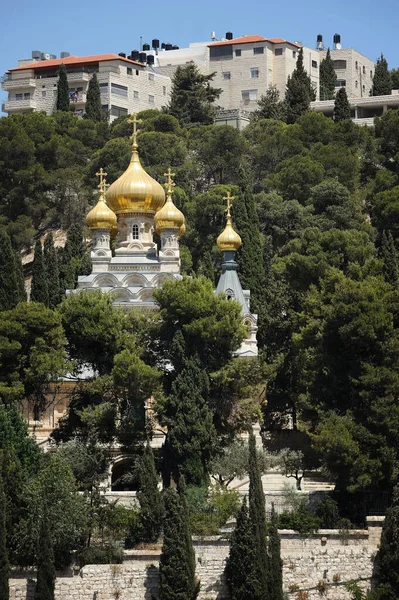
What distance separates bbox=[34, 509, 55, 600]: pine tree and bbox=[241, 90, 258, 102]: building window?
64.9 meters

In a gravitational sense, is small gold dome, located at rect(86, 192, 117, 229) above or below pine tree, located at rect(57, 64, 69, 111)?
below

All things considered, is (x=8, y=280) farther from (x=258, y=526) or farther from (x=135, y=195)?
(x=258, y=526)

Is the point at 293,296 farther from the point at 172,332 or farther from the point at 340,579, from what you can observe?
the point at 340,579

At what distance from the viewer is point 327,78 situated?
104188 millimetres

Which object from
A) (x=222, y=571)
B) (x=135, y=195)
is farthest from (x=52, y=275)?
(x=222, y=571)

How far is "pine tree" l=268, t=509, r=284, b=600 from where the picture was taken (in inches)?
1587

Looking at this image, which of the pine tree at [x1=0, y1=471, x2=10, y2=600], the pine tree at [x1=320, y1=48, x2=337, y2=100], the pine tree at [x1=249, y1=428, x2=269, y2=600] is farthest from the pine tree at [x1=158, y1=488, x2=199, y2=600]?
the pine tree at [x1=320, y1=48, x2=337, y2=100]

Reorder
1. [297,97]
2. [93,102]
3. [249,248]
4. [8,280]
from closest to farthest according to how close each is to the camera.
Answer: [8,280], [249,248], [297,97], [93,102]

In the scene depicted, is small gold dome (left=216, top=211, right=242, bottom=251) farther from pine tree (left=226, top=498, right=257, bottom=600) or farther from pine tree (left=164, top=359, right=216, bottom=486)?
pine tree (left=226, top=498, right=257, bottom=600)

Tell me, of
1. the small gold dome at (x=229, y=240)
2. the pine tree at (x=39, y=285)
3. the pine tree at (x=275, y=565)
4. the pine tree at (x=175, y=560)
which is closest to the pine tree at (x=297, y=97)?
the small gold dome at (x=229, y=240)

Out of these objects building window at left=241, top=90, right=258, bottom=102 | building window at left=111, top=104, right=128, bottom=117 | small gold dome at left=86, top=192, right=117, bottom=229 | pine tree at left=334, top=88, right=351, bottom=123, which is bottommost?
small gold dome at left=86, top=192, right=117, bottom=229

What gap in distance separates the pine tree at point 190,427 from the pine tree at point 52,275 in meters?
14.9

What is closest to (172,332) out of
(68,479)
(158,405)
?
(158,405)

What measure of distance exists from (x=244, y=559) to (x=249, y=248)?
2581 centimetres
